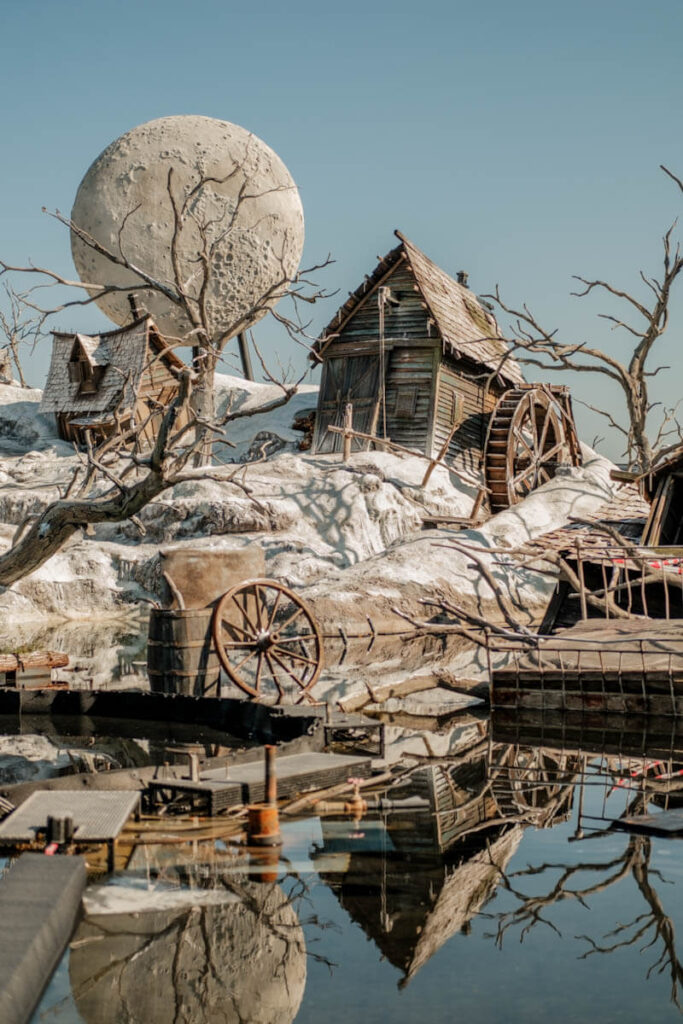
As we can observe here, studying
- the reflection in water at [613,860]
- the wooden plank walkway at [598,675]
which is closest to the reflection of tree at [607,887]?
the reflection in water at [613,860]

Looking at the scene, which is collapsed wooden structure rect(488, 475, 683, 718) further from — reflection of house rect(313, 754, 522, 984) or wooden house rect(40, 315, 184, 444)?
wooden house rect(40, 315, 184, 444)

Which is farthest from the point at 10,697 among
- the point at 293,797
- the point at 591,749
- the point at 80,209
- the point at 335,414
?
the point at 80,209

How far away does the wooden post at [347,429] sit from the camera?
89.0 feet

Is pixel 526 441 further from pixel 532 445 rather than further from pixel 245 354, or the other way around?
pixel 245 354

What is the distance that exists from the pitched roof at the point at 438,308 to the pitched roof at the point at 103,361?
7.24 m

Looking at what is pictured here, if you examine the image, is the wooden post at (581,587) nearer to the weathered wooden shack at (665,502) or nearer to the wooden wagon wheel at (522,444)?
the weathered wooden shack at (665,502)

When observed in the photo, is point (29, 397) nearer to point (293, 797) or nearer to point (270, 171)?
point (270, 171)

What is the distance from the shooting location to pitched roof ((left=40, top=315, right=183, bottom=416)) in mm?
34469

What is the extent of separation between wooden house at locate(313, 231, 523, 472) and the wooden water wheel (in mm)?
1040

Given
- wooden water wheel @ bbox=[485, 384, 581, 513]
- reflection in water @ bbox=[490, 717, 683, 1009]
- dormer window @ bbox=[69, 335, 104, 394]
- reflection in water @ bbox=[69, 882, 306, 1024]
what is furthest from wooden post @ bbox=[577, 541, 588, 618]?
Result: dormer window @ bbox=[69, 335, 104, 394]

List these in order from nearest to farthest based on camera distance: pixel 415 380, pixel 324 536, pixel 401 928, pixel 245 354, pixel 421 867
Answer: pixel 401 928, pixel 421 867, pixel 324 536, pixel 415 380, pixel 245 354

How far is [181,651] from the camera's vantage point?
501 inches

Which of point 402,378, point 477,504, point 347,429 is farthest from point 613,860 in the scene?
point 402,378

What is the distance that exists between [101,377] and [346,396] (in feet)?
31.4
